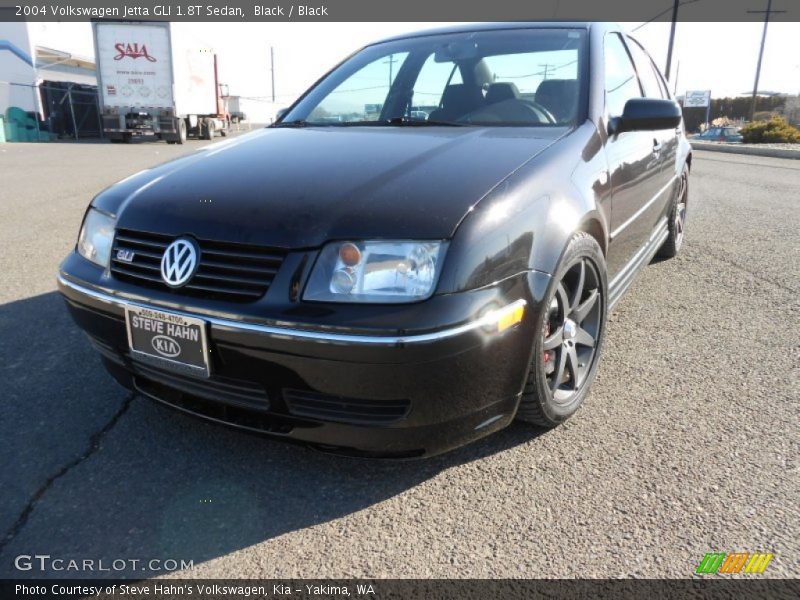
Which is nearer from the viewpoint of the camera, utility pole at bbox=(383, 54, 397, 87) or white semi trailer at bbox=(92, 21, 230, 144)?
utility pole at bbox=(383, 54, 397, 87)

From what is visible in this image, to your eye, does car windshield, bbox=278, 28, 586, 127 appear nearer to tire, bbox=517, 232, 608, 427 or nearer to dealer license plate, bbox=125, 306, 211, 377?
tire, bbox=517, 232, 608, 427

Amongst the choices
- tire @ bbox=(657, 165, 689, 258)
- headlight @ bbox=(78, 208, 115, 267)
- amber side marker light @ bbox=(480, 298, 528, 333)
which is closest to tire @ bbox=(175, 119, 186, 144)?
tire @ bbox=(657, 165, 689, 258)

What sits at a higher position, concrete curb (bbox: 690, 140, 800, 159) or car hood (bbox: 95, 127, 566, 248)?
car hood (bbox: 95, 127, 566, 248)

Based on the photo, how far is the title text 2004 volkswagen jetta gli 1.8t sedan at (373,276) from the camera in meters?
1.74

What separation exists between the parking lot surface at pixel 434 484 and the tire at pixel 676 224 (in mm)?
1662

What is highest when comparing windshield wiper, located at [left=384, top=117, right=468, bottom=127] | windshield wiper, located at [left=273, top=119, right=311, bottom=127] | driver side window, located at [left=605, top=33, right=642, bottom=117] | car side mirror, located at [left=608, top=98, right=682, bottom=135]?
driver side window, located at [left=605, top=33, right=642, bottom=117]

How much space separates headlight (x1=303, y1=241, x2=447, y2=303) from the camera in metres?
1.74

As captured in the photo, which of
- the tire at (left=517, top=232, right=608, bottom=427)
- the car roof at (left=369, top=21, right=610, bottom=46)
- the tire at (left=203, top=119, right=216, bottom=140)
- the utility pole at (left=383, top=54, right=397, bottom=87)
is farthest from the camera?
the tire at (left=203, top=119, right=216, bottom=140)

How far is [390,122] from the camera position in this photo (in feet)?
9.88

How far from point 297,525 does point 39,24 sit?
3519cm

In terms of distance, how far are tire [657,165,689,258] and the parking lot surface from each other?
1.66m

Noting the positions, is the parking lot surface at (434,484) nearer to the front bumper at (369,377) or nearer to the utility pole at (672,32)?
the front bumper at (369,377)

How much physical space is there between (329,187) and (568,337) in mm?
1089

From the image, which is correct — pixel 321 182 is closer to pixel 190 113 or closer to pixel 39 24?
pixel 190 113
